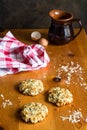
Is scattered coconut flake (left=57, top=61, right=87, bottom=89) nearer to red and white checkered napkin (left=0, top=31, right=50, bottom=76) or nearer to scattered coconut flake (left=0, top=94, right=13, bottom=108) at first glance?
red and white checkered napkin (left=0, top=31, right=50, bottom=76)

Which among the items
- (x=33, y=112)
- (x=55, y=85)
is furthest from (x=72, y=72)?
(x=33, y=112)

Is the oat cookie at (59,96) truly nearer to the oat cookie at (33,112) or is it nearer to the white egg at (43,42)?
the oat cookie at (33,112)

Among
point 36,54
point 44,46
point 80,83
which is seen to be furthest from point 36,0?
point 80,83

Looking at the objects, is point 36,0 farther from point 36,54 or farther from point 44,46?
point 36,54

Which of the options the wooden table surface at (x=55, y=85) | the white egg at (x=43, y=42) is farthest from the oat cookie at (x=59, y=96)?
the white egg at (x=43, y=42)

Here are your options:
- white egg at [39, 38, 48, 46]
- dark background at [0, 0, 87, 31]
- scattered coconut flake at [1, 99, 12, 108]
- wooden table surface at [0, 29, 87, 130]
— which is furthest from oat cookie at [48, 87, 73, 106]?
dark background at [0, 0, 87, 31]
